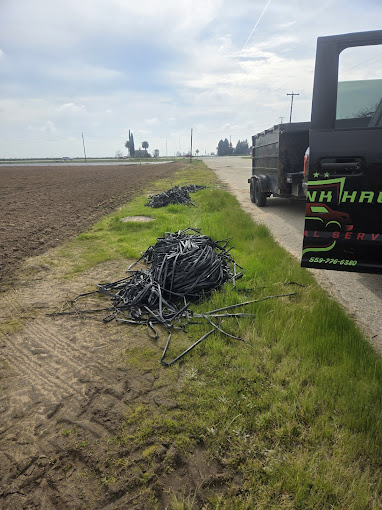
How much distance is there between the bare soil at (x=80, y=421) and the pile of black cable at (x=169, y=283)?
1.21 feet

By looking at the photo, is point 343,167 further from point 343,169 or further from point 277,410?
point 277,410

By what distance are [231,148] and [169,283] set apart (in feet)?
497

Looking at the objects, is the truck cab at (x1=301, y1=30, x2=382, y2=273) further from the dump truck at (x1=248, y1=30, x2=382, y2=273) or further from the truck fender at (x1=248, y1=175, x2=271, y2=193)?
the truck fender at (x1=248, y1=175, x2=271, y2=193)

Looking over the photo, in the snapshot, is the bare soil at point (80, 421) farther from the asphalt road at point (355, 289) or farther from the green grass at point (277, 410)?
the asphalt road at point (355, 289)

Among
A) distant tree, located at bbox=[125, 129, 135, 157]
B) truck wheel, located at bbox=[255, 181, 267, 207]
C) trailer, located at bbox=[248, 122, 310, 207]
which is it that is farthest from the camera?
distant tree, located at bbox=[125, 129, 135, 157]

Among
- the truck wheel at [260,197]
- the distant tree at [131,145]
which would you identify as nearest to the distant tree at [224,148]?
the distant tree at [131,145]

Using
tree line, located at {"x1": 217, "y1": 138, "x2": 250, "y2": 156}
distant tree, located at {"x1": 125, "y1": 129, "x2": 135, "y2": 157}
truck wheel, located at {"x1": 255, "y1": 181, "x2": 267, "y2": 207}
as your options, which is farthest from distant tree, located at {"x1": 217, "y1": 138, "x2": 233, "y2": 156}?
truck wheel, located at {"x1": 255, "y1": 181, "x2": 267, "y2": 207}

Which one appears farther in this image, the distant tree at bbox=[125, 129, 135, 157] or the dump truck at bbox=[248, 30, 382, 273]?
the distant tree at bbox=[125, 129, 135, 157]

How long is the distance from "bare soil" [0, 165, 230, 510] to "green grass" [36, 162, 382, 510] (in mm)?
56

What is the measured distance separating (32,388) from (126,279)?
2.20 meters

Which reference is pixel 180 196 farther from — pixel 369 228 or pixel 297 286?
pixel 369 228

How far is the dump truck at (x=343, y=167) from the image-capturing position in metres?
2.59

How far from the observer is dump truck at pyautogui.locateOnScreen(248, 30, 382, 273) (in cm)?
259

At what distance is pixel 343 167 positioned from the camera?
8.60 ft
